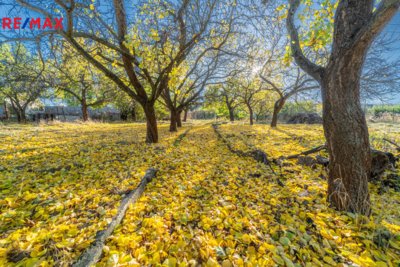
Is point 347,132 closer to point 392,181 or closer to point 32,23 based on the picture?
point 392,181

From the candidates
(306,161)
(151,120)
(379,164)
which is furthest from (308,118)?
(151,120)

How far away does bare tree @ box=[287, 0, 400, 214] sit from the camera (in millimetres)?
1874

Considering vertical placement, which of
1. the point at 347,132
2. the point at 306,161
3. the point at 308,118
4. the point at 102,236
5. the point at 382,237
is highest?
the point at 308,118

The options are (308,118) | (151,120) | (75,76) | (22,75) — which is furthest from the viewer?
(308,118)

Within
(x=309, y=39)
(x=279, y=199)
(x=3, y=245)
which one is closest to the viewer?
(x=3, y=245)

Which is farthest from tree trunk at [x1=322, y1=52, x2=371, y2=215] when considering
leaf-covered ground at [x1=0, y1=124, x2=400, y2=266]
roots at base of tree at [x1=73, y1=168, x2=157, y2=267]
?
roots at base of tree at [x1=73, y1=168, x2=157, y2=267]

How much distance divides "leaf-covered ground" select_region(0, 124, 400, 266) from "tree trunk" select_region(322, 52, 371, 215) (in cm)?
26

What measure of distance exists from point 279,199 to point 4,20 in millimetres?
6255

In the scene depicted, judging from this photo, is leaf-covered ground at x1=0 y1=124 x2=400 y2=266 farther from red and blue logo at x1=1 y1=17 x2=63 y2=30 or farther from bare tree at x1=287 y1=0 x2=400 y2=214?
red and blue logo at x1=1 y1=17 x2=63 y2=30

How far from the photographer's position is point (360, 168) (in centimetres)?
200

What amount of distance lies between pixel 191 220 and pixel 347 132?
2210 millimetres

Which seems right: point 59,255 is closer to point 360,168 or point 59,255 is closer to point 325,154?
point 360,168

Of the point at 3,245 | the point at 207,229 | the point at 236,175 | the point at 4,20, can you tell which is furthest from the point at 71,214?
the point at 4,20

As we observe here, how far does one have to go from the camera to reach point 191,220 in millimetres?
1935
